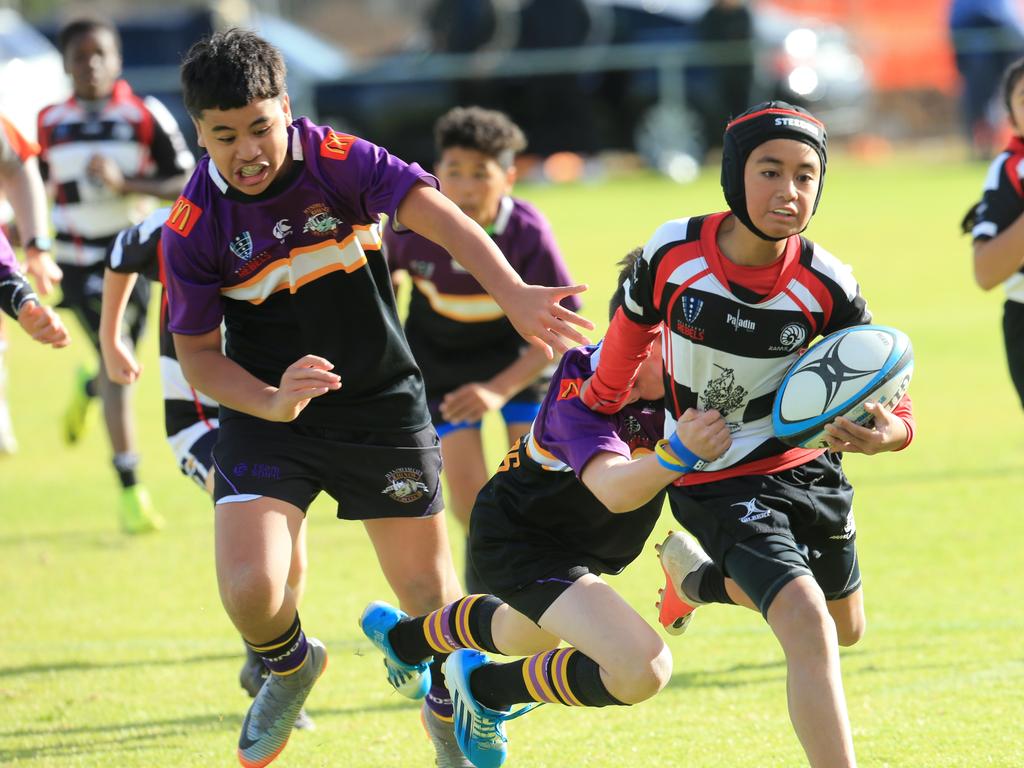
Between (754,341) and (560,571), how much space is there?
2.62 feet

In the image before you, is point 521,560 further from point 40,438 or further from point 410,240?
point 40,438

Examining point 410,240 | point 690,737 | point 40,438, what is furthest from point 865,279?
point 690,737

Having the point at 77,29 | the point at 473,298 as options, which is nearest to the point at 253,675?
the point at 473,298

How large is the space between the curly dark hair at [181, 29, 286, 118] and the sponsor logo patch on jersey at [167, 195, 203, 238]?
0.81ft

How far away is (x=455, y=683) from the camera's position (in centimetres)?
436

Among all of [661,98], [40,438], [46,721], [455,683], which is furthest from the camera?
[661,98]

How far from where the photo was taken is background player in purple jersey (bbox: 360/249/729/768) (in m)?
3.87

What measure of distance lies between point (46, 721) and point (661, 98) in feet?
57.2

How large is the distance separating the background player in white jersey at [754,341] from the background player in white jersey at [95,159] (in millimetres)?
4653

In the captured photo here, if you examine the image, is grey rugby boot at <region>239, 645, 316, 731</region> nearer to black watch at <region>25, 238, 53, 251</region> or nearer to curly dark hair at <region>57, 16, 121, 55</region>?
black watch at <region>25, 238, 53, 251</region>

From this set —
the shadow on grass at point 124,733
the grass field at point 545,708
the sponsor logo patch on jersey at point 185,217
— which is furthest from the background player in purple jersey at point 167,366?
the sponsor logo patch on jersey at point 185,217

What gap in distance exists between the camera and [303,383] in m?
3.92

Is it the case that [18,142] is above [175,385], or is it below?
above

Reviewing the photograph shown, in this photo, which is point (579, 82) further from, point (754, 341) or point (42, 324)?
point (754, 341)
